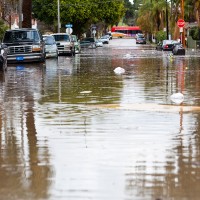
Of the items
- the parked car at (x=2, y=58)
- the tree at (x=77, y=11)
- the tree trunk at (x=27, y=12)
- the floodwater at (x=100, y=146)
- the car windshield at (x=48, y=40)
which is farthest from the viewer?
the tree at (x=77, y=11)

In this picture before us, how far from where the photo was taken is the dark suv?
36822 mm

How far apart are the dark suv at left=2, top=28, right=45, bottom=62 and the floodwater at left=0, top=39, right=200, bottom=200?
18.9 metres

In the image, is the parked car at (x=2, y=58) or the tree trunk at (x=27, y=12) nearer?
the parked car at (x=2, y=58)

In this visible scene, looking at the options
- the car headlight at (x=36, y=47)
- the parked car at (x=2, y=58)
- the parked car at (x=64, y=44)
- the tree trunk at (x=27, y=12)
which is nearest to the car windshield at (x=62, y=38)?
the parked car at (x=64, y=44)

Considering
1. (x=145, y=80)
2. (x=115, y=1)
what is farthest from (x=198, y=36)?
(x=145, y=80)

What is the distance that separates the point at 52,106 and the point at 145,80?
872 centimetres

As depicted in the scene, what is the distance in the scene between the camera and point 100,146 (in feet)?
32.4

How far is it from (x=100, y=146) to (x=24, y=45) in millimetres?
27498

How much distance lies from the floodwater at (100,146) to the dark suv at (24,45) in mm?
18857

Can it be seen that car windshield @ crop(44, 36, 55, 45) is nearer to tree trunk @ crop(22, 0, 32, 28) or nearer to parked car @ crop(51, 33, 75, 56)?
tree trunk @ crop(22, 0, 32, 28)

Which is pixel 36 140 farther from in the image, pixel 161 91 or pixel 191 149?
pixel 161 91

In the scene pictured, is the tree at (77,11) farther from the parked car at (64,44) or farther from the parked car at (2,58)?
the parked car at (2,58)

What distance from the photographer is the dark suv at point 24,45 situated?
121 feet

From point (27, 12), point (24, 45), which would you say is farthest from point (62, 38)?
point (24, 45)
